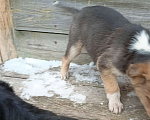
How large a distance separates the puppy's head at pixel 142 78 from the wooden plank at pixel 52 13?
1339mm

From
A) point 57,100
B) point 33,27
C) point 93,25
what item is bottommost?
point 57,100

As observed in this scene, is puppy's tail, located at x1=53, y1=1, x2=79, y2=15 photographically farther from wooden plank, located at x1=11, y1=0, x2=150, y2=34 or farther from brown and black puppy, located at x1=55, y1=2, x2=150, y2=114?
wooden plank, located at x1=11, y1=0, x2=150, y2=34

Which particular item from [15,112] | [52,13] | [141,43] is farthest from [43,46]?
[15,112]

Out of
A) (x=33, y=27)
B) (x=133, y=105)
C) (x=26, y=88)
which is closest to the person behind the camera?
(x=133, y=105)

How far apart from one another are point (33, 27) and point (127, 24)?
165 centimetres

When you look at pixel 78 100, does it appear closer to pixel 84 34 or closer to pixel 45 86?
pixel 45 86

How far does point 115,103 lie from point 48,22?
5.88 ft

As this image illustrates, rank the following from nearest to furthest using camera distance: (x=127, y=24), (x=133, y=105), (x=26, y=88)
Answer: (x=133, y=105), (x=127, y=24), (x=26, y=88)

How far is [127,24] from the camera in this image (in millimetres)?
2527

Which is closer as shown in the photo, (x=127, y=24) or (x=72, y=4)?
(x=127, y=24)

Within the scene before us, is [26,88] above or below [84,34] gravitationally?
below

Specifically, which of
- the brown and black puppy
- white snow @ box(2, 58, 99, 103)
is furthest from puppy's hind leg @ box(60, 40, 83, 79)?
white snow @ box(2, 58, 99, 103)

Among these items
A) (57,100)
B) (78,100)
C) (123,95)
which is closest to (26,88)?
(57,100)

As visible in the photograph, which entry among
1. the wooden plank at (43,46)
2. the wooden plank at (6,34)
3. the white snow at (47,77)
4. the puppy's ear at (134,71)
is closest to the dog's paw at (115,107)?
the white snow at (47,77)
